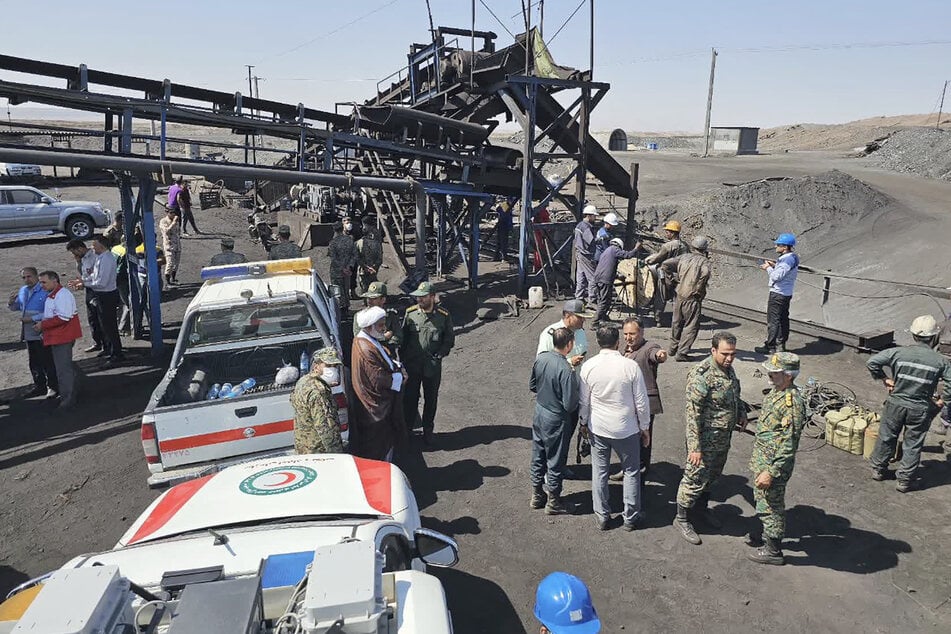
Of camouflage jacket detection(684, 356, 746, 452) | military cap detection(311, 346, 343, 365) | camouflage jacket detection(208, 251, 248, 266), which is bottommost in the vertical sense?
camouflage jacket detection(684, 356, 746, 452)

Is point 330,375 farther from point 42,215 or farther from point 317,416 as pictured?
point 42,215

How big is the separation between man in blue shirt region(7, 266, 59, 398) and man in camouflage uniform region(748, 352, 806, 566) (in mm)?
8362

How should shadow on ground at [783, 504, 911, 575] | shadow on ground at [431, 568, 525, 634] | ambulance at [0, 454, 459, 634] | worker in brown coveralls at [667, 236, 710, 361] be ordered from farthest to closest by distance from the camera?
1. worker in brown coveralls at [667, 236, 710, 361]
2. shadow on ground at [783, 504, 911, 575]
3. shadow on ground at [431, 568, 525, 634]
4. ambulance at [0, 454, 459, 634]

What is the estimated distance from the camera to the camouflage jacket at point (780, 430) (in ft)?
15.1

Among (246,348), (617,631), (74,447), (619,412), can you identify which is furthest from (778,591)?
(74,447)

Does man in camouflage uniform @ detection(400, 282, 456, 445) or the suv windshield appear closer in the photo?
the suv windshield

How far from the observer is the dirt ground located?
456cm

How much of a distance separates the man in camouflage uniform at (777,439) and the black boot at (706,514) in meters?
0.61

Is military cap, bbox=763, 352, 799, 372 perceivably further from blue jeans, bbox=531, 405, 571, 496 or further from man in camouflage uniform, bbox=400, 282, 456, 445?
man in camouflage uniform, bbox=400, 282, 456, 445

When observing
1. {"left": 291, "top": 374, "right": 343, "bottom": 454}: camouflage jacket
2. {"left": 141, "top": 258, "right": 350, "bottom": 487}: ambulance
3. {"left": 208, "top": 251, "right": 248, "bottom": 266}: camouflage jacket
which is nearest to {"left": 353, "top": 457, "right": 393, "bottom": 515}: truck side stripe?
{"left": 291, "top": 374, "right": 343, "bottom": 454}: camouflage jacket

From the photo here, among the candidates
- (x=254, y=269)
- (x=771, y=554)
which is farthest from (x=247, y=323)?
(x=771, y=554)

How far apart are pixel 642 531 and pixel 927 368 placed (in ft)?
9.95

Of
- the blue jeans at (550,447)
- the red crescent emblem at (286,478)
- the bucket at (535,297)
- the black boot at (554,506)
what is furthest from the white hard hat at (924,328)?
the bucket at (535,297)

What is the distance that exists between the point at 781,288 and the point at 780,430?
4.96 m
